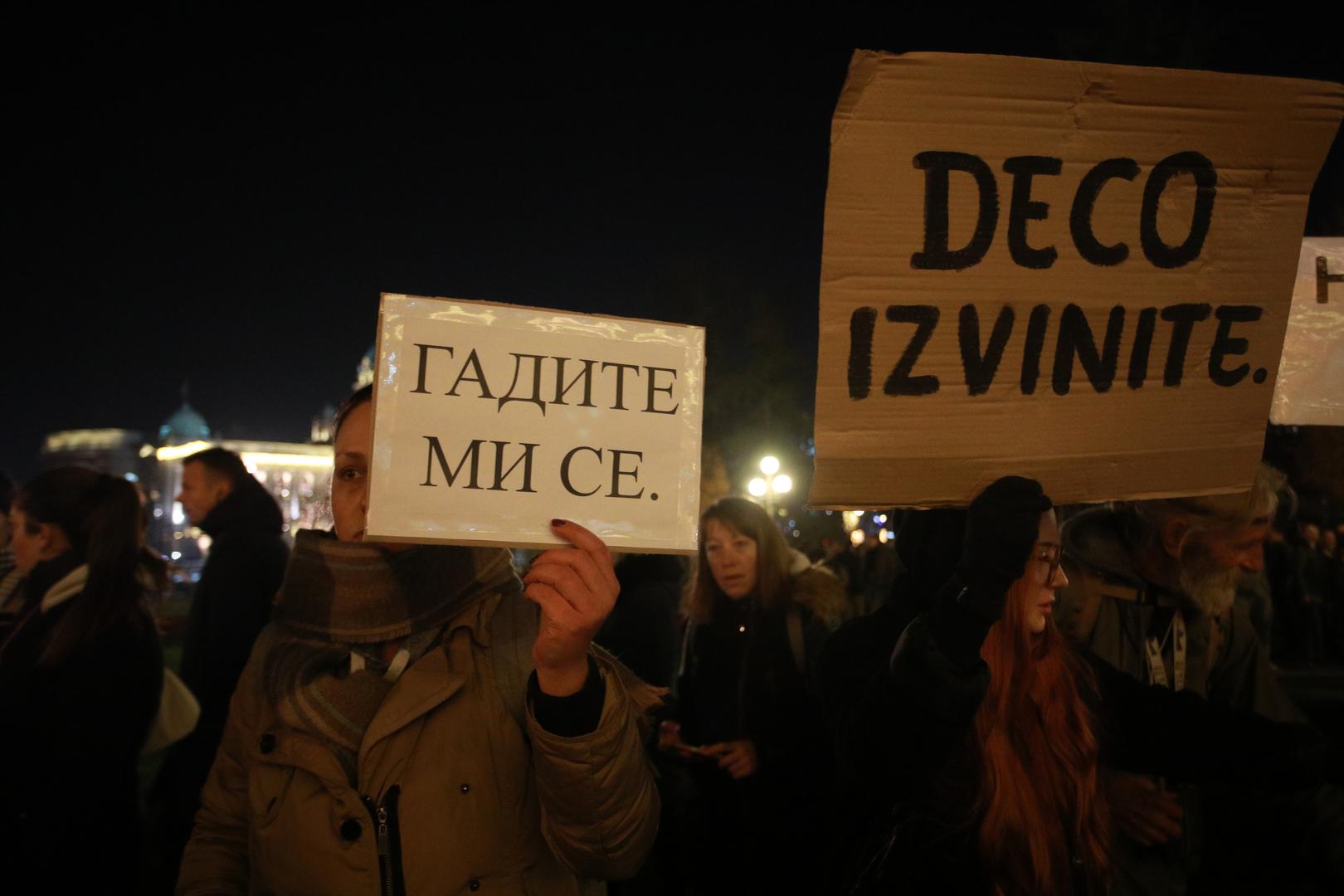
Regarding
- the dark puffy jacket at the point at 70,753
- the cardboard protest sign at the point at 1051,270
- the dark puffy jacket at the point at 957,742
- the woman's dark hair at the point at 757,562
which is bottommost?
the dark puffy jacket at the point at 70,753

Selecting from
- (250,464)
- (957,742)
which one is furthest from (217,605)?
(250,464)

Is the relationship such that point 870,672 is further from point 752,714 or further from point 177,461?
point 177,461

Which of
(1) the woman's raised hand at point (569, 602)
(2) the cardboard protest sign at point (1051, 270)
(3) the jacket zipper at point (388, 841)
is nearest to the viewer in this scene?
(1) the woman's raised hand at point (569, 602)

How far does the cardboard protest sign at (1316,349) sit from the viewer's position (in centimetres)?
281

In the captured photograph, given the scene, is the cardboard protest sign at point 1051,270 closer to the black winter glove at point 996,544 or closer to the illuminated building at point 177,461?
the black winter glove at point 996,544

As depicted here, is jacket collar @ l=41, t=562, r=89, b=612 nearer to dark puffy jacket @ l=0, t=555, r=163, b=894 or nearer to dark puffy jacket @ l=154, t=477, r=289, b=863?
dark puffy jacket @ l=0, t=555, r=163, b=894

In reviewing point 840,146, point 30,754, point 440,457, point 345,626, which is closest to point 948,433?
point 840,146

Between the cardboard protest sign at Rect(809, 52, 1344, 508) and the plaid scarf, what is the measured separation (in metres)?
0.90

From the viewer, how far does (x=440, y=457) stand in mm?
1797

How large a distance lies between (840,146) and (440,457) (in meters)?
1.14

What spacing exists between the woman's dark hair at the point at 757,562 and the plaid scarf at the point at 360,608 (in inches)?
84.9

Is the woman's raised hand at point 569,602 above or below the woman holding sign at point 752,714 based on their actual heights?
above

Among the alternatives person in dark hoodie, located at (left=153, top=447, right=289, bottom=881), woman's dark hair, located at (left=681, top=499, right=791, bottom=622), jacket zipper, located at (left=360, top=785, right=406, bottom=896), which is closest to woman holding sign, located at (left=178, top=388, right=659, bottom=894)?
jacket zipper, located at (left=360, top=785, right=406, bottom=896)

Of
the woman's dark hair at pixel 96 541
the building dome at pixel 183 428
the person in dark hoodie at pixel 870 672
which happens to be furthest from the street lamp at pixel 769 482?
the building dome at pixel 183 428
